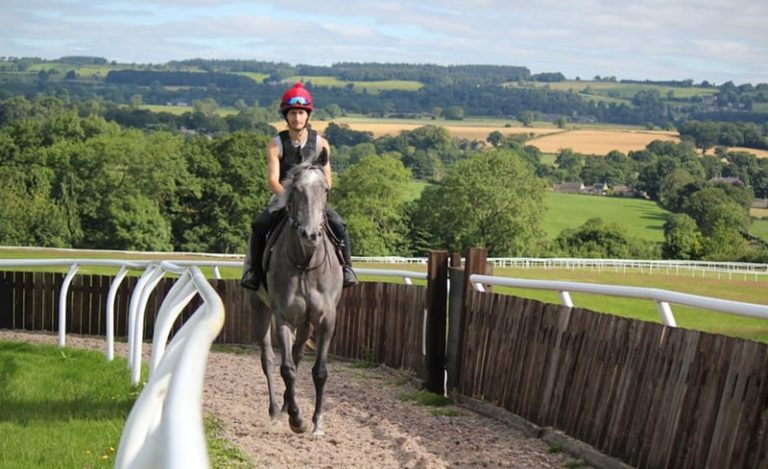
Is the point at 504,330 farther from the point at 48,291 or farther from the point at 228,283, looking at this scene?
the point at 48,291

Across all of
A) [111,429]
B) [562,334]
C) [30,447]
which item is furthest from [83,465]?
[562,334]

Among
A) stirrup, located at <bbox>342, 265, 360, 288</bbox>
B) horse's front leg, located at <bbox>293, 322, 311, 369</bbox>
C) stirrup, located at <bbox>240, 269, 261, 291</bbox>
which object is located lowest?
horse's front leg, located at <bbox>293, 322, 311, 369</bbox>

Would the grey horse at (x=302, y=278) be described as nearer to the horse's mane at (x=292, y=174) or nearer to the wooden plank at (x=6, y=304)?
the horse's mane at (x=292, y=174)

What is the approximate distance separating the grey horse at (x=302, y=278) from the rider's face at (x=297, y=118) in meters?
0.64

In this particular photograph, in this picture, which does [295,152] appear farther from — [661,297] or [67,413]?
[661,297]

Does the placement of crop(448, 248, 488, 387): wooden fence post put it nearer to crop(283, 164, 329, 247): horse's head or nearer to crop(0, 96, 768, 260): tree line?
crop(283, 164, 329, 247): horse's head

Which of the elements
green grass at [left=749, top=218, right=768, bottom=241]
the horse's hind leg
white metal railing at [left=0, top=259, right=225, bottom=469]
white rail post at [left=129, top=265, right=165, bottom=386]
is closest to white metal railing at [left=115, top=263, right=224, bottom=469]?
white metal railing at [left=0, top=259, right=225, bottom=469]

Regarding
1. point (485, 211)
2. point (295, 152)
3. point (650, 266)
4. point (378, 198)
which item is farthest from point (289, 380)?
point (485, 211)

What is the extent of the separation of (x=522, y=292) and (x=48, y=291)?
126ft

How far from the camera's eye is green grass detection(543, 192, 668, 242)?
376 ft

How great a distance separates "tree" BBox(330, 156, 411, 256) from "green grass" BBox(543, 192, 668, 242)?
42.8ft

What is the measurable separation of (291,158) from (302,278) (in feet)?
3.64

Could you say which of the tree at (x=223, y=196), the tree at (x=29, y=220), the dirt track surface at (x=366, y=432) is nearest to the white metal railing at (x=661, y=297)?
the dirt track surface at (x=366, y=432)

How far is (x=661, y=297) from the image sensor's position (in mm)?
7227
